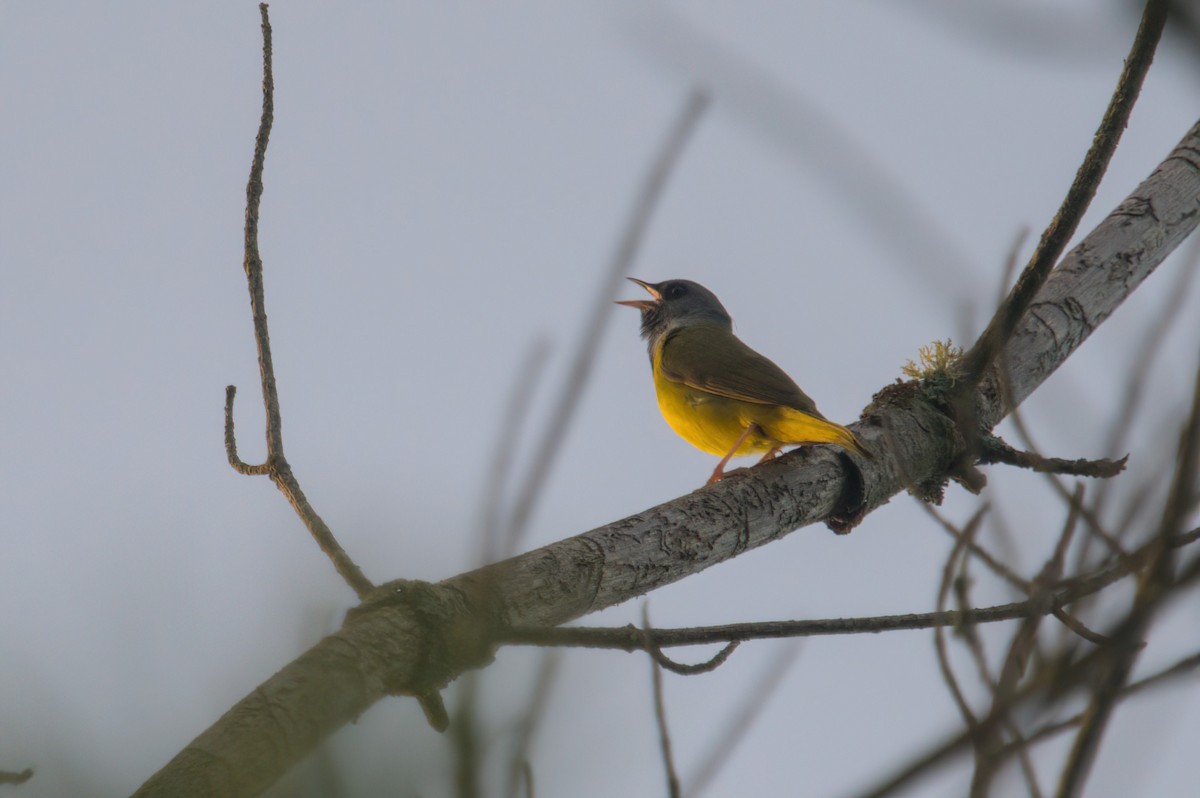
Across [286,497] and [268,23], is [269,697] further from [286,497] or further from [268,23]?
[268,23]

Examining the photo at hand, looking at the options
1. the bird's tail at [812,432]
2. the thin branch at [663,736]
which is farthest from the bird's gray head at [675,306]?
the thin branch at [663,736]

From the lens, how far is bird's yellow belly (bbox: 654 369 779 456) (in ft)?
18.7

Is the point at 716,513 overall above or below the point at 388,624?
above

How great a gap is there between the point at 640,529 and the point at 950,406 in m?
1.67

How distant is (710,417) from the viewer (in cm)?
604

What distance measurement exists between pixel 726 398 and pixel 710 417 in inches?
6.3

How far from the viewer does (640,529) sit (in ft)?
10.1

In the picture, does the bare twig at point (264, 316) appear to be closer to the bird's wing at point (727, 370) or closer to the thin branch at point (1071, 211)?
the thin branch at point (1071, 211)

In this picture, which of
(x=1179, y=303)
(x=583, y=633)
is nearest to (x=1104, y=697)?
(x=1179, y=303)

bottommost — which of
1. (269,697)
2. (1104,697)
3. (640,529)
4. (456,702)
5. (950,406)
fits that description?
Result: (1104,697)

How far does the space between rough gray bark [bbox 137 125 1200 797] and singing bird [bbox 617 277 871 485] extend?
0.41 meters

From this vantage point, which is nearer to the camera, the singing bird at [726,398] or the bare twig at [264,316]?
the bare twig at [264,316]

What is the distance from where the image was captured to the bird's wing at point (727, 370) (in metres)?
5.61

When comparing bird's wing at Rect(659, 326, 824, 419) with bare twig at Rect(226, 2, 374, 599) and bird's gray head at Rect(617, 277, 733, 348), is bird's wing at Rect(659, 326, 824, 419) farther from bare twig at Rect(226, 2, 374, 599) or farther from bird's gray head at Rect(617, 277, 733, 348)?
bare twig at Rect(226, 2, 374, 599)
